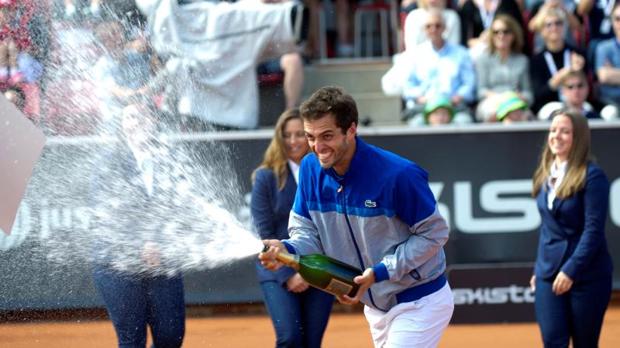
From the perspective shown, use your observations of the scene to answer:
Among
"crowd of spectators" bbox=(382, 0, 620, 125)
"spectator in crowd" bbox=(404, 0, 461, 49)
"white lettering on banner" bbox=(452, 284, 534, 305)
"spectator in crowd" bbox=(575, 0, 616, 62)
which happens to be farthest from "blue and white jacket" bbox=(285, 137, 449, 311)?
"spectator in crowd" bbox=(575, 0, 616, 62)

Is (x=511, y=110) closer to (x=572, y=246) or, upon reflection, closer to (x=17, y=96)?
(x=572, y=246)

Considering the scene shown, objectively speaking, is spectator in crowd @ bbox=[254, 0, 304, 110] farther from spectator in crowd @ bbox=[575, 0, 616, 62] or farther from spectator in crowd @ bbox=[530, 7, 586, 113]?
spectator in crowd @ bbox=[575, 0, 616, 62]

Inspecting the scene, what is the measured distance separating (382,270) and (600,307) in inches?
101

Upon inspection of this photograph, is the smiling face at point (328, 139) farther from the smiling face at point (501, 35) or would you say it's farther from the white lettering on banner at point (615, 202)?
the smiling face at point (501, 35)

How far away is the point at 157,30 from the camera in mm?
10320

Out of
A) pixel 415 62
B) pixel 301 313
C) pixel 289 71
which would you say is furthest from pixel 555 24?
pixel 301 313

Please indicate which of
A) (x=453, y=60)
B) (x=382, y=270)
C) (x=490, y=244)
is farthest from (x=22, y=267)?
(x=453, y=60)

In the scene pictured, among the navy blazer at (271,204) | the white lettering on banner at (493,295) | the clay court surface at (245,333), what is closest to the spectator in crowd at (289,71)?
the clay court surface at (245,333)

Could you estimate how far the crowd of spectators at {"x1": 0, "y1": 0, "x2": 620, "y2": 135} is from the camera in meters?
8.18

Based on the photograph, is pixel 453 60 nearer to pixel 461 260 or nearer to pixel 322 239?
pixel 461 260

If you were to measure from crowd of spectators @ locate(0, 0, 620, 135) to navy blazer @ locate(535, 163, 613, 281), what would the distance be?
9.80 ft

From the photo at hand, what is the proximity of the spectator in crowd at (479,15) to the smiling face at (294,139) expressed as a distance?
194 inches

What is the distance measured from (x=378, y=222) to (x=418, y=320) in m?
0.53

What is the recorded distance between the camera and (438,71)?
11555 millimetres
